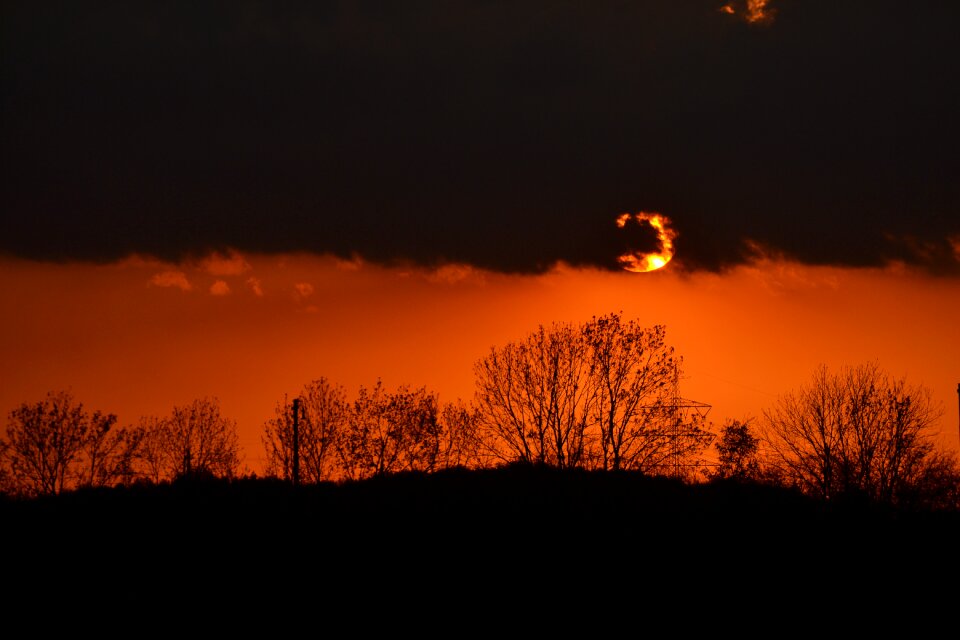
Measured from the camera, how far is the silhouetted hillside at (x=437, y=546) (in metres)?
21.9

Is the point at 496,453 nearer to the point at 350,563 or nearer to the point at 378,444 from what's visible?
the point at 378,444

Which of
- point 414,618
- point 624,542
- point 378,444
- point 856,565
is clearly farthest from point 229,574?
point 378,444

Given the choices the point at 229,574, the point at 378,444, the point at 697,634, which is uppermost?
the point at 378,444

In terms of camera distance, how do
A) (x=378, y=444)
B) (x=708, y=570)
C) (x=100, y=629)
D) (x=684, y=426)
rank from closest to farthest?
(x=100, y=629)
(x=708, y=570)
(x=684, y=426)
(x=378, y=444)

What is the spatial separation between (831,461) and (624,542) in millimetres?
49968

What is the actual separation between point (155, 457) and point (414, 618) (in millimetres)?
70935

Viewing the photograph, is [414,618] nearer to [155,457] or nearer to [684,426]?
[684,426]

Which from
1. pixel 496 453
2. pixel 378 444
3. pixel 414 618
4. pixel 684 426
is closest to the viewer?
pixel 414 618

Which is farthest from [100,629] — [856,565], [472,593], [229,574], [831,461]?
[831,461]

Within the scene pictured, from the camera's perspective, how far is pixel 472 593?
22.4m

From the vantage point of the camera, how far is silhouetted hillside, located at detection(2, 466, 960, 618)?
862 inches

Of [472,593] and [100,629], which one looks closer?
[100,629]

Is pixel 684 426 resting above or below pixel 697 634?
above

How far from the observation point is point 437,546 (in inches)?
969
